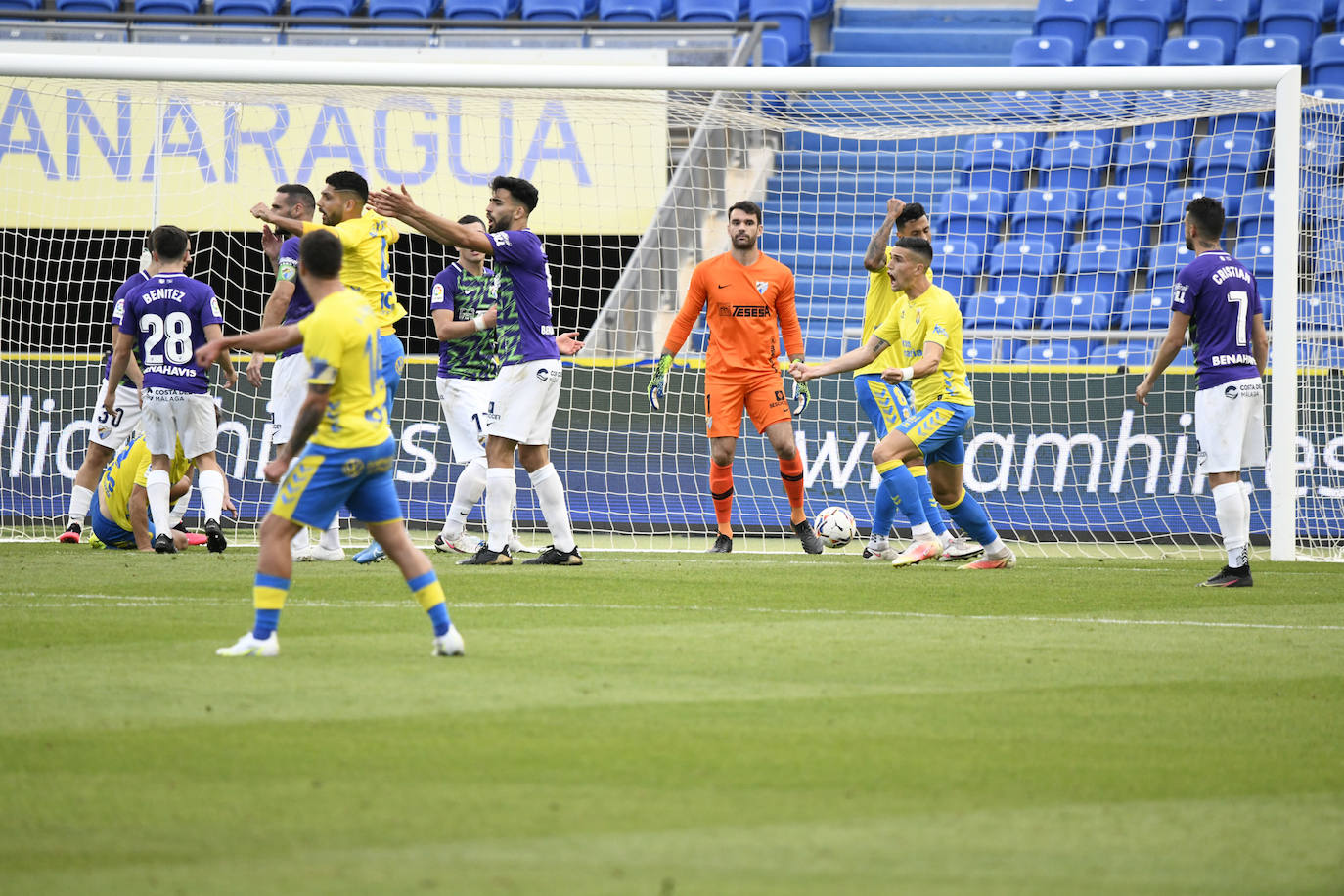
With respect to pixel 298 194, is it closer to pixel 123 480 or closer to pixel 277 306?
pixel 277 306

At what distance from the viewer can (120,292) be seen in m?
10.8

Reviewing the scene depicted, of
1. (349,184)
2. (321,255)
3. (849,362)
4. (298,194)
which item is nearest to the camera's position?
(321,255)

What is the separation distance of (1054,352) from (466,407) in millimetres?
6323

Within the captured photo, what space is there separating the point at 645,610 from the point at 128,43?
12408 millimetres

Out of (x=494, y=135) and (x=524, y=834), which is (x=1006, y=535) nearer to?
(x=494, y=135)

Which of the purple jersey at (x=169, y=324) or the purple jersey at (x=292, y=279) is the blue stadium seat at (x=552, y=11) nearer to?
the purple jersey at (x=169, y=324)

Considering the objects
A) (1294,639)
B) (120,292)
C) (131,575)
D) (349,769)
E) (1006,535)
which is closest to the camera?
(349,769)

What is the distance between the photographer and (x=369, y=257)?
970 cm

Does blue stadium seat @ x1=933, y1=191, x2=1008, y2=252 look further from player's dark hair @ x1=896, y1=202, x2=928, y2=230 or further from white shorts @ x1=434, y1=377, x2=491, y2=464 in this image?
white shorts @ x1=434, y1=377, x2=491, y2=464

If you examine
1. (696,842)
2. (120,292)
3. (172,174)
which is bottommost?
(696,842)

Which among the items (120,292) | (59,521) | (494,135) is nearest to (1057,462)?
(494,135)

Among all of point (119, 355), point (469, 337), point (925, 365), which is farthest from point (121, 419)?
point (925, 365)

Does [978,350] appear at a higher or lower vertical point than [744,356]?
higher

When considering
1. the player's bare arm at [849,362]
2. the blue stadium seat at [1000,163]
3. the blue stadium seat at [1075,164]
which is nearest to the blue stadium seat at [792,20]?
the blue stadium seat at [1000,163]
